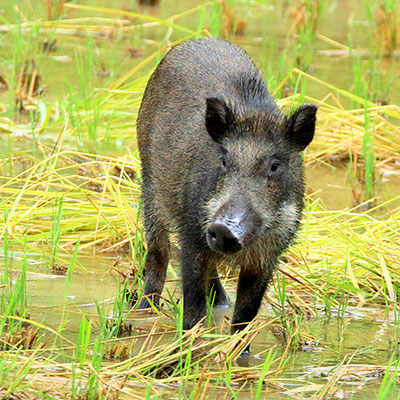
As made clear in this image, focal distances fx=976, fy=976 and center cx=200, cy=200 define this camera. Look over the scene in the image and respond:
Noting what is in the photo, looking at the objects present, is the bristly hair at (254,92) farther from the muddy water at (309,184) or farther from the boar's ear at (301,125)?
the muddy water at (309,184)

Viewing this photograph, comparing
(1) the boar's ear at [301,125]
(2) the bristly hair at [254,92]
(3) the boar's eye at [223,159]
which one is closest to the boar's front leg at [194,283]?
(3) the boar's eye at [223,159]

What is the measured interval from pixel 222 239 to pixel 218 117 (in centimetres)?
81

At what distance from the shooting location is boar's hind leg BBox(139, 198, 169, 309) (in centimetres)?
607

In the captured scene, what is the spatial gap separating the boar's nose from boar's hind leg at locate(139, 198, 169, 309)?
1.61 m

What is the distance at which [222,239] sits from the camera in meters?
4.41

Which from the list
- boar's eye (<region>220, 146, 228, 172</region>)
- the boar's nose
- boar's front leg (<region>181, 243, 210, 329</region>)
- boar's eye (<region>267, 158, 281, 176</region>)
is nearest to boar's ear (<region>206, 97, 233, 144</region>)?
boar's eye (<region>220, 146, 228, 172</region>)

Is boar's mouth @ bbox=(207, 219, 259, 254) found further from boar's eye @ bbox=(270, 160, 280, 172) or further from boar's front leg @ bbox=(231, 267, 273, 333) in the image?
boar's front leg @ bbox=(231, 267, 273, 333)

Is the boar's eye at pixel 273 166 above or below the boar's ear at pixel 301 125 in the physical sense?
below

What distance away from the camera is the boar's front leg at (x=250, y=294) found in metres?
5.30

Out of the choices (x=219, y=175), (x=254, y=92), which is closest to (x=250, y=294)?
(x=219, y=175)

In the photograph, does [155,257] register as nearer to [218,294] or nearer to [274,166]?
[218,294]

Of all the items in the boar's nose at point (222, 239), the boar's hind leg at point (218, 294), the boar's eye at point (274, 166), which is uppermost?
the boar's eye at point (274, 166)

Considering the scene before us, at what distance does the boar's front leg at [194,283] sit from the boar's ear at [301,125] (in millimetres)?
749

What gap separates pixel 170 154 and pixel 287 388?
186 cm
